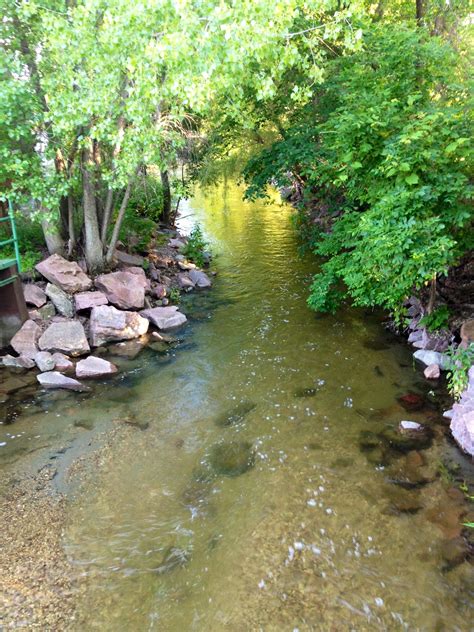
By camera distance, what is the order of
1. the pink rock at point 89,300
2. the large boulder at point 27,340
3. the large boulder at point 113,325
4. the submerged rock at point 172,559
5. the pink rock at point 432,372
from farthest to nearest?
1. the pink rock at point 89,300
2. the large boulder at point 113,325
3. the large boulder at point 27,340
4. the pink rock at point 432,372
5. the submerged rock at point 172,559

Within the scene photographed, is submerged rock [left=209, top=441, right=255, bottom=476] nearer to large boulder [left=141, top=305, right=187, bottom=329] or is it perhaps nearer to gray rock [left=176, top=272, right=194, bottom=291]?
large boulder [left=141, top=305, right=187, bottom=329]

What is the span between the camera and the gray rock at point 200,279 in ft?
→ 43.6

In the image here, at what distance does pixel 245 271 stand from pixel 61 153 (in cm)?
666

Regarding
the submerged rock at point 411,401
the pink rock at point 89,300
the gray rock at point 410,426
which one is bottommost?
the submerged rock at point 411,401

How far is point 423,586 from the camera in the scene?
4156mm

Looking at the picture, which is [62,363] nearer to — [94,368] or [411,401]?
[94,368]

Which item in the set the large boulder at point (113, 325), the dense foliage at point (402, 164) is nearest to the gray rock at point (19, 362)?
the large boulder at point (113, 325)

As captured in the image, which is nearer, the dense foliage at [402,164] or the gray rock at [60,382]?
the dense foliage at [402,164]

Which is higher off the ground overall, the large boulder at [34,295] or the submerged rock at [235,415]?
the large boulder at [34,295]

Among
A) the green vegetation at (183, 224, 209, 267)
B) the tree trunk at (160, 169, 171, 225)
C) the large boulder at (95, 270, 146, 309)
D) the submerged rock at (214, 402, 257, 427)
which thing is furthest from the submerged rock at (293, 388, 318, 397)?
the tree trunk at (160, 169, 171, 225)

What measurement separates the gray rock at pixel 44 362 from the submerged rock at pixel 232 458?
3.89 metres

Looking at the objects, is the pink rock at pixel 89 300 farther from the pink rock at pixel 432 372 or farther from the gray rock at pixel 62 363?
the pink rock at pixel 432 372

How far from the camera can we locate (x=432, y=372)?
7719mm

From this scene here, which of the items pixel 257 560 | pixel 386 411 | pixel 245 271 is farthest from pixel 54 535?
pixel 245 271
